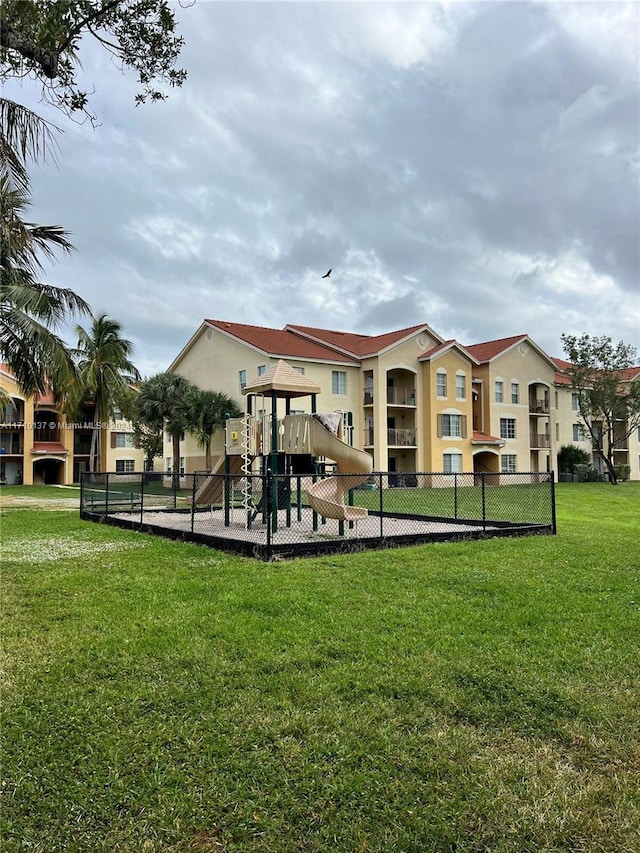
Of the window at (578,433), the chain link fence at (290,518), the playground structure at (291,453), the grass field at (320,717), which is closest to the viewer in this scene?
the grass field at (320,717)

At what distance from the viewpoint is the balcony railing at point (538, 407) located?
139 ft

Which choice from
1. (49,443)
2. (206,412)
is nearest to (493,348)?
(206,412)

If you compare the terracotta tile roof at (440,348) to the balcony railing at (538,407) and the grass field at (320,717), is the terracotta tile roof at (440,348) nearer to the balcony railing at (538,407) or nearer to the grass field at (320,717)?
the balcony railing at (538,407)

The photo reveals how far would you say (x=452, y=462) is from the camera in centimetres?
3681

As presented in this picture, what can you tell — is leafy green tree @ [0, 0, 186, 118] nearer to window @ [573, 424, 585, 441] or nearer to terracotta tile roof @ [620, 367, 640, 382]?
window @ [573, 424, 585, 441]

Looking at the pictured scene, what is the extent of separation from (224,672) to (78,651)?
1.44 m

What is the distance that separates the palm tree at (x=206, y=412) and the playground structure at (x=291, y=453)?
18859 millimetres

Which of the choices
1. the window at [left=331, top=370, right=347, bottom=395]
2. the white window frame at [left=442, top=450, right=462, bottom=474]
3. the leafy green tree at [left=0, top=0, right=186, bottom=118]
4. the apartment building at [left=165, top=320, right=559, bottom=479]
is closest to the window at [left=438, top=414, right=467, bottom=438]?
the apartment building at [left=165, top=320, right=559, bottom=479]

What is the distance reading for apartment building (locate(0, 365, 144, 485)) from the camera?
147 ft

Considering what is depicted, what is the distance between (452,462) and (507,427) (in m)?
6.43

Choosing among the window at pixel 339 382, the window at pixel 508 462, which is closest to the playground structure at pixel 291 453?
the window at pixel 339 382

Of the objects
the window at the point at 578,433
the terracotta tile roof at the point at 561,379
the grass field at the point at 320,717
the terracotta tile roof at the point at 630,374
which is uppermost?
the terracotta tile roof at the point at 630,374

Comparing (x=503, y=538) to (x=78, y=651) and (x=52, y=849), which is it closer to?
(x=78, y=651)

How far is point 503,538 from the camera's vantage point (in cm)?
1173
